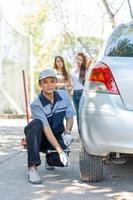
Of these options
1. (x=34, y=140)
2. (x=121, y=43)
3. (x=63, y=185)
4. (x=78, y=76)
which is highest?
(x=121, y=43)

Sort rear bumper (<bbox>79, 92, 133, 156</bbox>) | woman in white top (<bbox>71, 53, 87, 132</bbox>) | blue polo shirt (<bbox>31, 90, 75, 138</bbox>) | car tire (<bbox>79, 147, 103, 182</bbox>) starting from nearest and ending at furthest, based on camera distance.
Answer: rear bumper (<bbox>79, 92, 133, 156</bbox>) → car tire (<bbox>79, 147, 103, 182</bbox>) → blue polo shirt (<bbox>31, 90, 75, 138</bbox>) → woman in white top (<bbox>71, 53, 87, 132</bbox>)

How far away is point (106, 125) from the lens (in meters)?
4.81

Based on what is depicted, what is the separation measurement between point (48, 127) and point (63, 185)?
617mm

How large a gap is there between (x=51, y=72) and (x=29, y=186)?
1228 mm

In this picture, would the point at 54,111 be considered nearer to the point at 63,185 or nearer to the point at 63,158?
the point at 63,158

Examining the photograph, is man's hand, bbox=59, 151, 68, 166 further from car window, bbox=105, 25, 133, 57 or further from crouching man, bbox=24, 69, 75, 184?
car window, bbox=105, 25, 133, 57

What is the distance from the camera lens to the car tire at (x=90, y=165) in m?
5.29

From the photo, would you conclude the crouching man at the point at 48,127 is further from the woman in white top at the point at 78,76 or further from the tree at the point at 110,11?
the tree at the point at 110,11

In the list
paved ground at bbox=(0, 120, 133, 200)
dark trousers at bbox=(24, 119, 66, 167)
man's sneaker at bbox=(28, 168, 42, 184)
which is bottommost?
paved ground at bbox=(0, 120, 133, 200)

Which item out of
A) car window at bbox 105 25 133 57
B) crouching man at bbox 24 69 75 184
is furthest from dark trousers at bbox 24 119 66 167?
car window at bbox 105 25 133 57

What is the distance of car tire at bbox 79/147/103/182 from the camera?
5.29m

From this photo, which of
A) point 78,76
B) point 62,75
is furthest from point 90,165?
Result: point 62,75

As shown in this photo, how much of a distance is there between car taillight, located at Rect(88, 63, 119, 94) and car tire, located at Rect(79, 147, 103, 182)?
704 millimetres

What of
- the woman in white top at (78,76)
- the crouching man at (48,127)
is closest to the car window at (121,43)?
the crouching man at (48,127)
